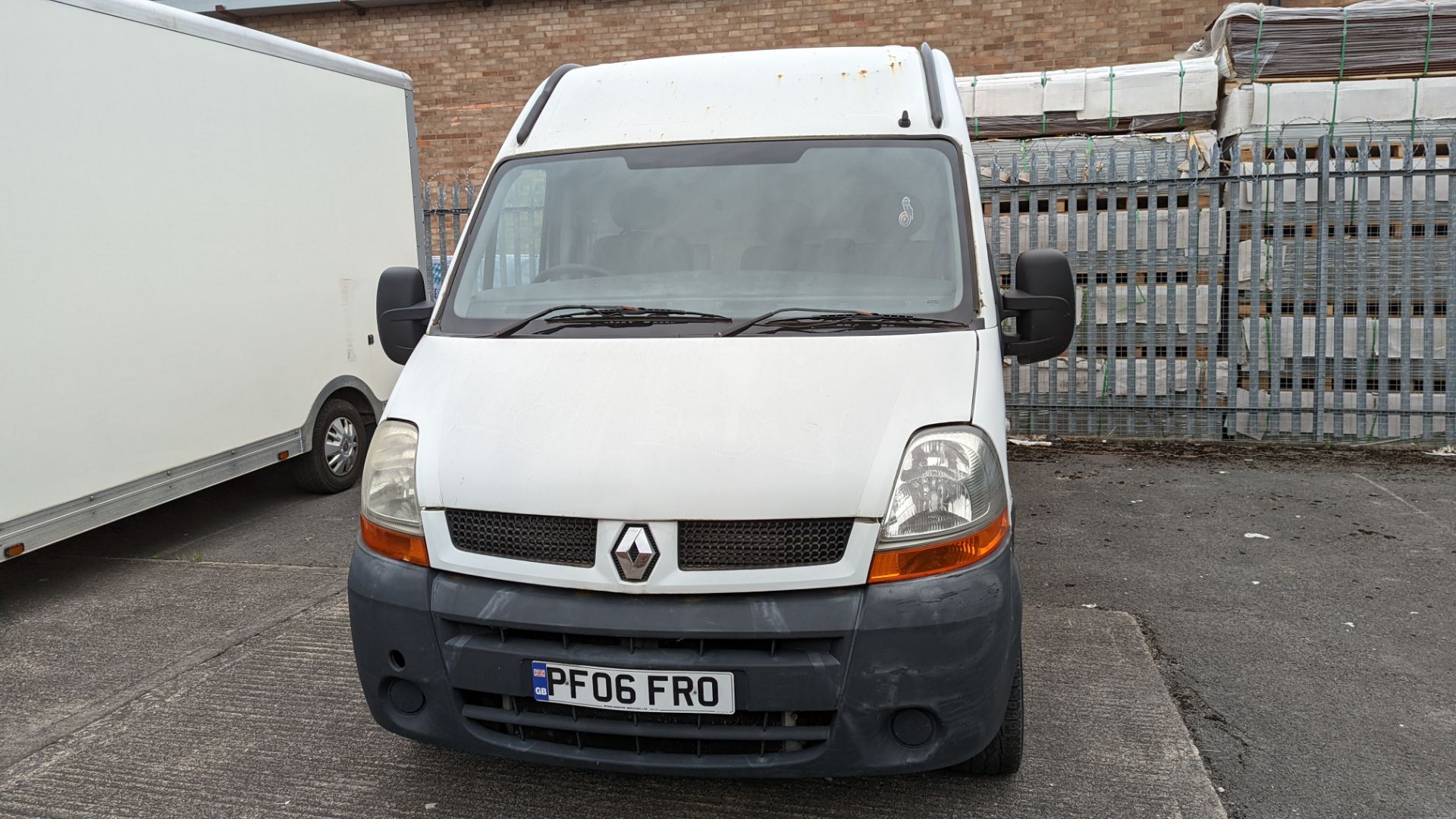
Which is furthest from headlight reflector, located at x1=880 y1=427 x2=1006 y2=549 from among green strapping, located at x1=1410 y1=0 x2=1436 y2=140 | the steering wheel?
green strapping, located at x1=1410 y1=0 x2=1436 y2=140

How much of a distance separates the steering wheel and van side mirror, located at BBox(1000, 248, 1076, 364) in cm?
146

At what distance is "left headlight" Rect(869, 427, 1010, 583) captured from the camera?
2680mm

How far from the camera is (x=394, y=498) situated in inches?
117

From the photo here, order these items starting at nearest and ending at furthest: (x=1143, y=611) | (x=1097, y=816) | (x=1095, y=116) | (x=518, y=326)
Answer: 1. (x=1097, y=816)
2. (x=518, y=326)
3. (x=1143, y=611)
4. (x=1095, y=116)

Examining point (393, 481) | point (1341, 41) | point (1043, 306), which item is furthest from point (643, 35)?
point (393, 481)

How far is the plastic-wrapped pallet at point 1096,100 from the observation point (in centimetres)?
880

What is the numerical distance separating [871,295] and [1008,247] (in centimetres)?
582

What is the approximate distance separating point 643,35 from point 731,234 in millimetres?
12503

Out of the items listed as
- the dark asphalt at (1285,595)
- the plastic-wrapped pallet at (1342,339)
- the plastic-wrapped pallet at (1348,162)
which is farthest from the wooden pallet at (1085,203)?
the dark asphalt at (1285,595)

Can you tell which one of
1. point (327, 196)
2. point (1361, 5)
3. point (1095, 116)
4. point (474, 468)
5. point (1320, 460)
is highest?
point (1361, 5)

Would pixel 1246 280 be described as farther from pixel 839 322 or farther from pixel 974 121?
pixel 839 322

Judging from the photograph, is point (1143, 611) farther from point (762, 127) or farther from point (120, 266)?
point (120, 266)

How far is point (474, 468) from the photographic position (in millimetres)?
2854

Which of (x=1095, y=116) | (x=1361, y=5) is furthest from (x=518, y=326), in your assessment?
(x=1361, y=5)
